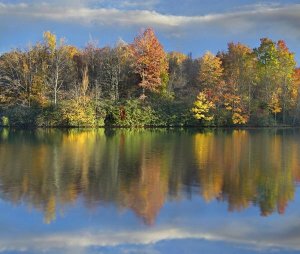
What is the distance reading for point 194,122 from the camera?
2180 inches

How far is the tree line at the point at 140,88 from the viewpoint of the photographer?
53.2m

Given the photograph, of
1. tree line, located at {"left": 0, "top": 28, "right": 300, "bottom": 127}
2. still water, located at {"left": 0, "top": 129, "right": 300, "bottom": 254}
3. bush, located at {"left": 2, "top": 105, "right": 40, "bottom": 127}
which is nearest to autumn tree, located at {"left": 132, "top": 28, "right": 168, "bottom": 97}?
tree line, located at {"left": 0, "top": 28, "right": 300, "bottom": 127}

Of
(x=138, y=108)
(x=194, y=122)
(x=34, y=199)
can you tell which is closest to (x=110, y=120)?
(x=138, y=108)

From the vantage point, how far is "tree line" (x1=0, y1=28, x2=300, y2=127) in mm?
53188

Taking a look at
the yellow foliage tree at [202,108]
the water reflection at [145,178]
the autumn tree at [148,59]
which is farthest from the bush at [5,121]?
the water reflection at [145,178]

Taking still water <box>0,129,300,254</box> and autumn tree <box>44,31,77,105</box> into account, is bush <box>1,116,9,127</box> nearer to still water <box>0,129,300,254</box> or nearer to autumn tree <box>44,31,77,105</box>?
autumn tree <box>44,31,77,105</box>

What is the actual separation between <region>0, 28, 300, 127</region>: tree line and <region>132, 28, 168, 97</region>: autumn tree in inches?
4.8

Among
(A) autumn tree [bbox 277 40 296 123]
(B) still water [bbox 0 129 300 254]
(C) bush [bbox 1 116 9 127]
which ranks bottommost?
(B) still water [bbox 0 129 300 254]

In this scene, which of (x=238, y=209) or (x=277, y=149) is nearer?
(x=238, y=209)

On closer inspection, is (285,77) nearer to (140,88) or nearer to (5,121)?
(140,88)

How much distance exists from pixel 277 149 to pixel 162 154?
277 inches

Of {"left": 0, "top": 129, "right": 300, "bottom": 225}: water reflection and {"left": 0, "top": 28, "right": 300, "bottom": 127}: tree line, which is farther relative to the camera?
{"left": 0, "top": 28, "right": 300, "bottom": 127}: tree line

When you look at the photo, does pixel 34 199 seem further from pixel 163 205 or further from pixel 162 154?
pixel 162 154

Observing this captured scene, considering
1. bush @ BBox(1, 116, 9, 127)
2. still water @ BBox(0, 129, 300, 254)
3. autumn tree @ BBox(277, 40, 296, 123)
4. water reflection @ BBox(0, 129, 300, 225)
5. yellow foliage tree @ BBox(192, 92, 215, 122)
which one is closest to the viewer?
still water @ BBox(0, 129, 300, 254)
